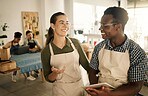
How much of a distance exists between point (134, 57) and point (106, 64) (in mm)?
198

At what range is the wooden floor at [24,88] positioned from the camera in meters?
3.38

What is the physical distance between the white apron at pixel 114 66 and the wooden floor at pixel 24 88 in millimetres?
2394

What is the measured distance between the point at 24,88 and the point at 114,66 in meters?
2.98

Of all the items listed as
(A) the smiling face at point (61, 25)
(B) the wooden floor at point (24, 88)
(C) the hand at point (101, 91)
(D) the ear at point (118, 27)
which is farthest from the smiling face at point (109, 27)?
(B) the wooden floor at point (24, 88)

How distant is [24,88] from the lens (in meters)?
3.63

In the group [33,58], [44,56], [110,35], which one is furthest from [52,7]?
[110,35]

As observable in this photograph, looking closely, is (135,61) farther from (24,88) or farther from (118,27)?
(24,88)

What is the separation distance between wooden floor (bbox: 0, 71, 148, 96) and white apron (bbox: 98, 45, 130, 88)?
239 centimetres

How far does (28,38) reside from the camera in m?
4.54

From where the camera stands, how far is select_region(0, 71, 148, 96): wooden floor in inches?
133

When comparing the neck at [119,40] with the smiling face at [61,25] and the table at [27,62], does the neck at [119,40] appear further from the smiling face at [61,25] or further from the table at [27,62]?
the table at [27,62]

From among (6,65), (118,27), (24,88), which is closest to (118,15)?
(118,27)

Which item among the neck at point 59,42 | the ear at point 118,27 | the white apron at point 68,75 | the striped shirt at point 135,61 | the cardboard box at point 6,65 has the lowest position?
the cardboard box at point 6,65

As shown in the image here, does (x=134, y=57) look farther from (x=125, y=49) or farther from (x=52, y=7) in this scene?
(x=52, y=7)
